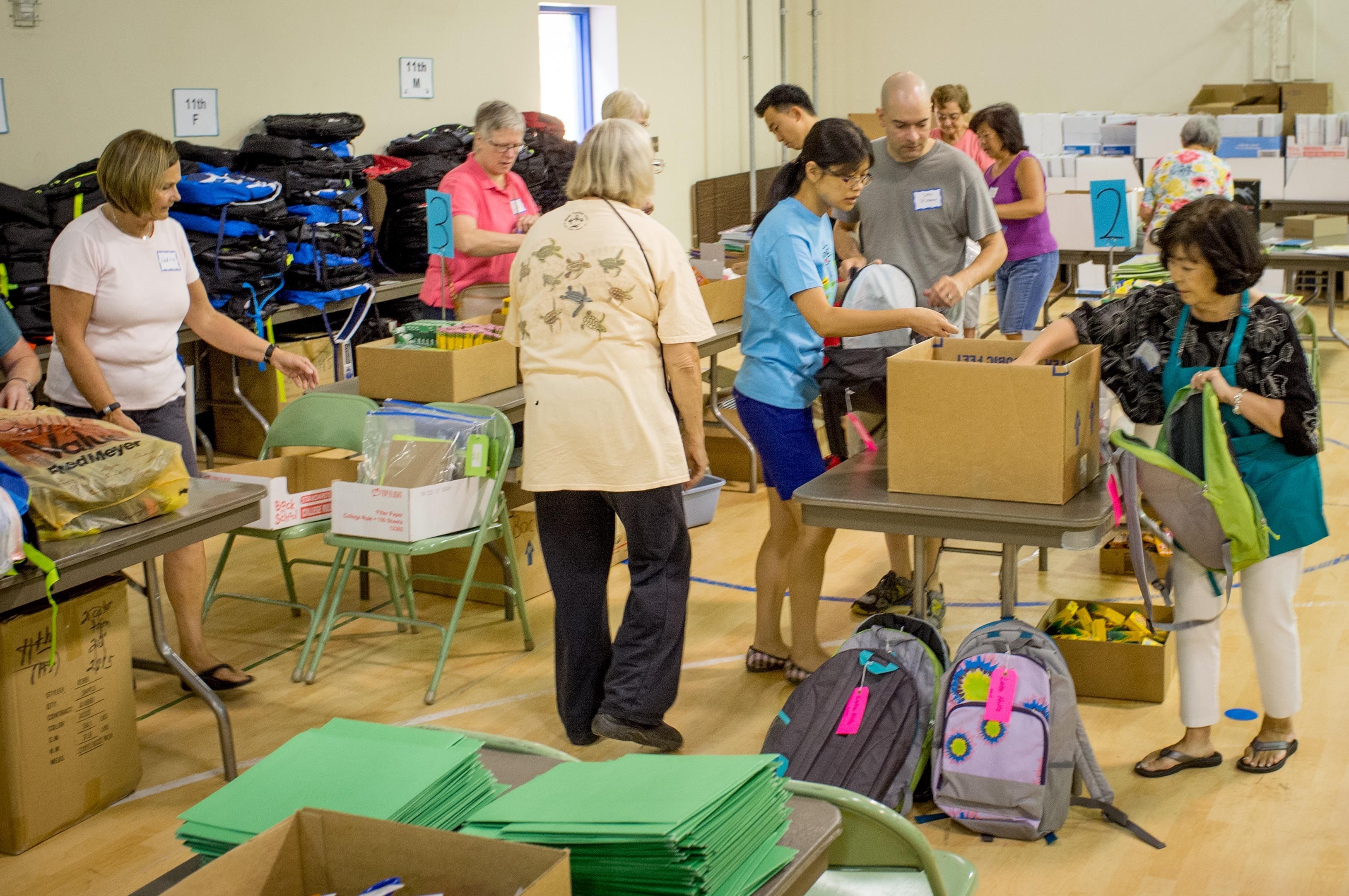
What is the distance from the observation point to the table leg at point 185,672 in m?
3.43

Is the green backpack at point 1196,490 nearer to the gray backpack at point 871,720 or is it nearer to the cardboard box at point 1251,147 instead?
the gray backpack at point 871,720

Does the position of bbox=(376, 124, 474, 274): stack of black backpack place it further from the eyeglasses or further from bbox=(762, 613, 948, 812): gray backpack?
bbox=(762, 613, 948, 812): gray backpack

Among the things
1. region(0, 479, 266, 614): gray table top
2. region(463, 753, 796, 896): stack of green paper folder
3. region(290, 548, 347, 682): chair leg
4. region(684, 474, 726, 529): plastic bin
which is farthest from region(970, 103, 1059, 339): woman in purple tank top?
region(463, 753, 796, 896): stack of green paper folder

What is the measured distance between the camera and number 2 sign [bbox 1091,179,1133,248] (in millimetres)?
7555

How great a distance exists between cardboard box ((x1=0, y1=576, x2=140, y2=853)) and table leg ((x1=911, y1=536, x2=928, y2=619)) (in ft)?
6.48

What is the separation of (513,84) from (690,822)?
8.15 metres

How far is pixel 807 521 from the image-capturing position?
3.06 m

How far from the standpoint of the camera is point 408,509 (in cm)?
390

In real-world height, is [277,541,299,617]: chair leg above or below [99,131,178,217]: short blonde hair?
below

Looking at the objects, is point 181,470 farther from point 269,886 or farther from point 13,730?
point 269,886

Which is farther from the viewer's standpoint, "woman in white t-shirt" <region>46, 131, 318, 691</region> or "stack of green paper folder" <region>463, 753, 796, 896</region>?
"woman in white t-shirt" <region>46, 131, 318, 691</region>

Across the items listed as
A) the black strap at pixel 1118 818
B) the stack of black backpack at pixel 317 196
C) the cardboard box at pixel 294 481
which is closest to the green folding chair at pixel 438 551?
the cardboard box at pixel 294 481

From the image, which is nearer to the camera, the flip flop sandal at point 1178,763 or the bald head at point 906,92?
the flip flop sandal at point 1178,763

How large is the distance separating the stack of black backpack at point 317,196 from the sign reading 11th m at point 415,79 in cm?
91
